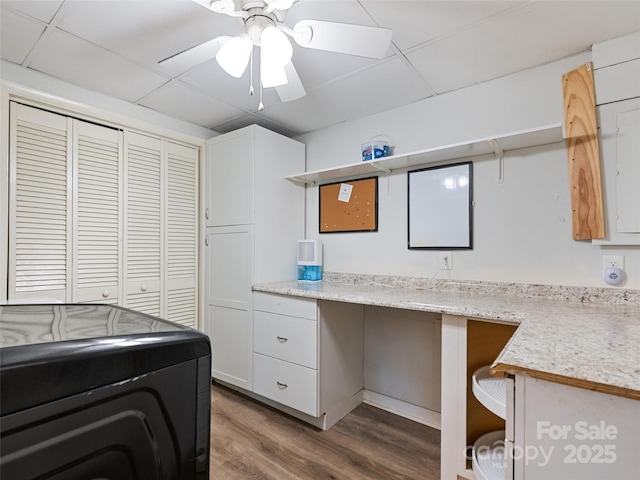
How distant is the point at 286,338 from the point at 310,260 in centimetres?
67

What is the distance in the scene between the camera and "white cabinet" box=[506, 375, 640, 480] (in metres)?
0.67

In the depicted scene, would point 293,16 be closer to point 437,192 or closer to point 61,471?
point 437,192

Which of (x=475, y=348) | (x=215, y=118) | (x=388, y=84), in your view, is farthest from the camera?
(x=215, y=118)

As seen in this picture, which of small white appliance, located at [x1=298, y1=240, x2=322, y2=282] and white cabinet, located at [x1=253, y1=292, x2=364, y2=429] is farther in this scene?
small white appliance, located at [x1=298, y1=240, x2=322, y2=282]

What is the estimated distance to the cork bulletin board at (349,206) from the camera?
2.40 meters

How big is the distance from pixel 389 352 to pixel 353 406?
0.48 metres

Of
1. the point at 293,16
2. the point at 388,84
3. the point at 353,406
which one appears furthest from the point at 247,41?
the point at 353,406

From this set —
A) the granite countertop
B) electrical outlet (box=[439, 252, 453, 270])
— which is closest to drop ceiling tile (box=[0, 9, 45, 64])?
the granite countertop

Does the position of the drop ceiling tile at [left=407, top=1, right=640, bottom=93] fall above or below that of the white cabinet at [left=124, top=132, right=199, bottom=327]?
above

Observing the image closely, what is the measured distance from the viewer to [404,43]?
1.62 metres

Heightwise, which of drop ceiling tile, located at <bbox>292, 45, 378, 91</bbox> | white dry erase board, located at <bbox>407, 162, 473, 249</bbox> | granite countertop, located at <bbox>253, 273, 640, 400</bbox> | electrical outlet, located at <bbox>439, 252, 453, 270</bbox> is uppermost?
drop ceiling tile, located at <bbox>292, 45, 378, 91</bbox>

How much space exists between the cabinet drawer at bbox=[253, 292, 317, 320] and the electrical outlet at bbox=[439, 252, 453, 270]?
2.86 ft

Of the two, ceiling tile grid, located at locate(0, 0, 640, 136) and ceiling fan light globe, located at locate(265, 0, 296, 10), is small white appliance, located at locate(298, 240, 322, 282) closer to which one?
ceiling tile grid, located at locate(0, 0, 640, 136)

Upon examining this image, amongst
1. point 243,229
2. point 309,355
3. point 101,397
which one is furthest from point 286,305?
point 101,397
